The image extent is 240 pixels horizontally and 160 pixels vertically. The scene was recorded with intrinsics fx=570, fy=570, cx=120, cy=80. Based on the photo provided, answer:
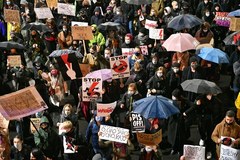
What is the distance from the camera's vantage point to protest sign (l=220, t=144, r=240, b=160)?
10539mm

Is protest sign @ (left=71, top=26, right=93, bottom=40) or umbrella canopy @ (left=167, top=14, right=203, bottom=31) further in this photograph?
umbrella canopy @ (left=167, top=14, right=203, bottom=31)

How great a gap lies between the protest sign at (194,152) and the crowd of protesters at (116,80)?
621 millimetres

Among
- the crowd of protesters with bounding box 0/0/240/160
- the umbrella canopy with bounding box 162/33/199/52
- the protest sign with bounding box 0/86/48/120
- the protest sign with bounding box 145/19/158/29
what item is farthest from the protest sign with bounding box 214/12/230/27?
the protest sign with bounding box 0/86/48/120

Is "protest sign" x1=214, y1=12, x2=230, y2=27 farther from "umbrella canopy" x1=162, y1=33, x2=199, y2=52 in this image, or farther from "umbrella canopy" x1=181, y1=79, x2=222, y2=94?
"umbrella canopy" x1=181, y1=79, x2=222, y2=94

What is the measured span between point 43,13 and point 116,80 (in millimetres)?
5267

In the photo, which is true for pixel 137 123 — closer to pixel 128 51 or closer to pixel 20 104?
pixel 20 104

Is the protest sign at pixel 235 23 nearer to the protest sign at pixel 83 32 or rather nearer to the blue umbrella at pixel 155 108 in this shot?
the protest sign at pixel 83 32

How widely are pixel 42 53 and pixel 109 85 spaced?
12.6ft

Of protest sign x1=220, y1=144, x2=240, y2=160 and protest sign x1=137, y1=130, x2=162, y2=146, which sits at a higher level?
protest sign x1=137, y1=130, x2=162, y2=146

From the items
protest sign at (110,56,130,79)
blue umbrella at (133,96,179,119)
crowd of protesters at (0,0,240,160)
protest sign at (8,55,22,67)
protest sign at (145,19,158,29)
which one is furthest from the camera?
protest sign at (145,19,158,29)

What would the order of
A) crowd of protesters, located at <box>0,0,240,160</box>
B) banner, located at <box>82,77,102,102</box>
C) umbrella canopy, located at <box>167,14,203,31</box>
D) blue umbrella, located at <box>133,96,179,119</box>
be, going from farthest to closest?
1. umbrella canopy, located at <box>167,14,203,31</box>
2. banner, located at <box>82,77,102,102</box>
3. blue umbrella, located at <box>133,96,179,119</box>
4. crowd of protesters, located at <box>0,0,240,160</box>

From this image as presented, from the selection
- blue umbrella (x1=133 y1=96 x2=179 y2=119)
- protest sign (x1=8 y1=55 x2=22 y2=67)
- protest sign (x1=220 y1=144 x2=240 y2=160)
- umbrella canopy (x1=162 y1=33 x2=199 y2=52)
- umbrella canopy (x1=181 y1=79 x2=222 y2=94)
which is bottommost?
protest sign (x1=220 y1=144 x2=240 y2=160)

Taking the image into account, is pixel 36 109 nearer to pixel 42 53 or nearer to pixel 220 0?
pixel 42 53

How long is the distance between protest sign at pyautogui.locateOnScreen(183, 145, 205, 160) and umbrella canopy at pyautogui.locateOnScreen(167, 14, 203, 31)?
686cm
